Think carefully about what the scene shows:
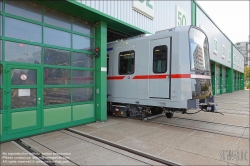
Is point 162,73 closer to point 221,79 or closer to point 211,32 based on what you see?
point 211,32

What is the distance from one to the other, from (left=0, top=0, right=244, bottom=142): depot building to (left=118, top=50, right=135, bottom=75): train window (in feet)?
2.54

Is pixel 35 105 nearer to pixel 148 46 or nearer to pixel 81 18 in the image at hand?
pixel 81 18

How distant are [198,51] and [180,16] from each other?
6.69m

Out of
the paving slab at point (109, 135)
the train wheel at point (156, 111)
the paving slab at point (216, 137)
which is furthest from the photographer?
the train wheel at point (156, 111)

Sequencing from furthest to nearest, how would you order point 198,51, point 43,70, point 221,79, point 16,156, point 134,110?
point 221,79, point 134,110, point 198,51, point 43,70, point 16,156

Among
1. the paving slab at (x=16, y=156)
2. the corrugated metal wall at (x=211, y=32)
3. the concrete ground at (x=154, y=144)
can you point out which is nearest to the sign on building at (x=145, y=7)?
the concrete ground at (x=154, y=144)

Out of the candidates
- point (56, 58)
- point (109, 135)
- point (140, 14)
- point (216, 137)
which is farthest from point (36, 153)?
point (140, 14)

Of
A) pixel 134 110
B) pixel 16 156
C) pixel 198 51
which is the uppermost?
pixel 198 51

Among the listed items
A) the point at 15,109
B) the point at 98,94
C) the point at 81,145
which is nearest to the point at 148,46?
the point at 98,94

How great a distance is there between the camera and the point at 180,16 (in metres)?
11.6

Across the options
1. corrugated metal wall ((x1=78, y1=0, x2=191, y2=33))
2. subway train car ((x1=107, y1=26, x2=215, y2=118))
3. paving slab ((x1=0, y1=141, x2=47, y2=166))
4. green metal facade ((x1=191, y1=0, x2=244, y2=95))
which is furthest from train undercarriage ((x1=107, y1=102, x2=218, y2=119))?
A: green metal facade ((x1=191, y1=0, x2=244, y2=95))

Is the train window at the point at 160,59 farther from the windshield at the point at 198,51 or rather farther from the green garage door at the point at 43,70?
the green garage door at the point at 43,70

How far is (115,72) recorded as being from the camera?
25.0ft

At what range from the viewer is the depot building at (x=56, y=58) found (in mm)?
4758
